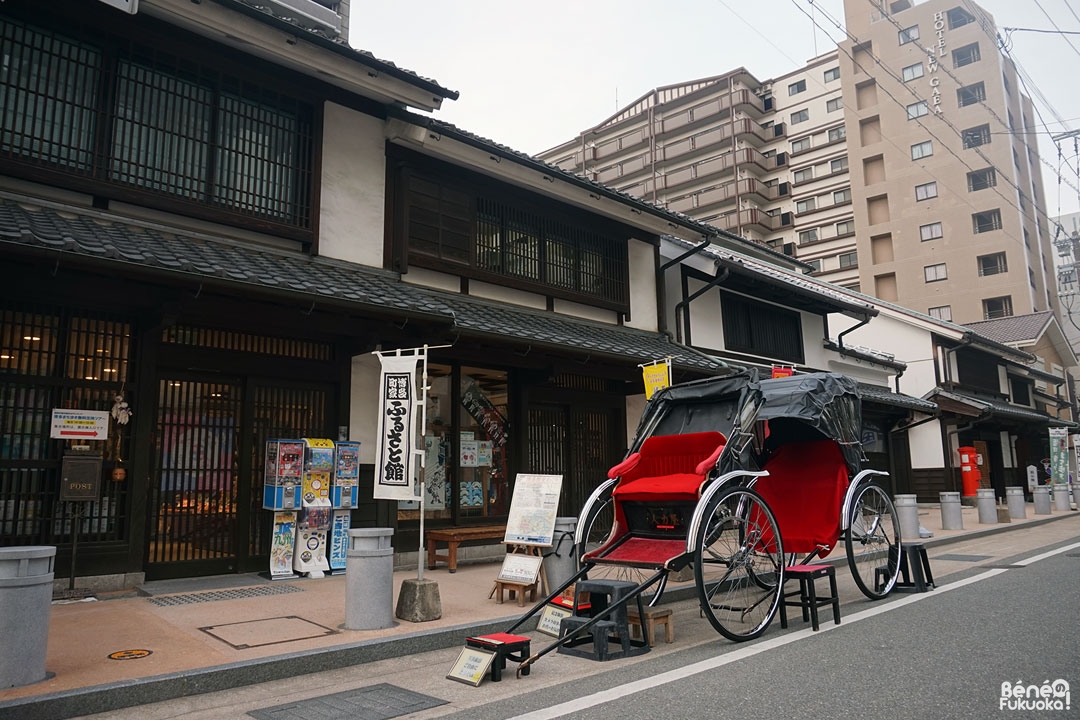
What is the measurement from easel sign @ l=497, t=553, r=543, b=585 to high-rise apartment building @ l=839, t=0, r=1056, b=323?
4036 cm

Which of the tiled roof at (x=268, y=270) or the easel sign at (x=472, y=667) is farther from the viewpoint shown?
the tiled roof at (x=268, y=270)

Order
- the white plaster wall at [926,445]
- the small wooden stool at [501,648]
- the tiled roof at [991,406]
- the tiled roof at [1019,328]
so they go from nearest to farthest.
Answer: the small wooden stool at [501,648] < the tiled roof at [991,406] < the white plaster wall at [926,445] < the tiled roof at [1019,328]

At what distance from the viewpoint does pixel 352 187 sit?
998cm

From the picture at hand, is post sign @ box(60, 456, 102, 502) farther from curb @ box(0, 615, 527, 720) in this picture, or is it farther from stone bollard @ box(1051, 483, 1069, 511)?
stone bollard @ box(1051, 483, 1069, 511)

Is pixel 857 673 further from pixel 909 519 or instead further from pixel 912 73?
pixel 912 73

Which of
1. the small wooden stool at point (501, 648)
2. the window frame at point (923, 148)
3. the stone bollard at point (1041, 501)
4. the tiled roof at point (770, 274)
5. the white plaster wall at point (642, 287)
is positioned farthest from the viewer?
the window frame at point (923, 148)

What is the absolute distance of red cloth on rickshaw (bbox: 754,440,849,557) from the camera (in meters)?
7.37

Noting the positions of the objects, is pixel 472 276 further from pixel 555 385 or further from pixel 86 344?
pixel 86 344

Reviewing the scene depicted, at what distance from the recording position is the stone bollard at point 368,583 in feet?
19.8

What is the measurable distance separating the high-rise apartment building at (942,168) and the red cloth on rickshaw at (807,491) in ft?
125

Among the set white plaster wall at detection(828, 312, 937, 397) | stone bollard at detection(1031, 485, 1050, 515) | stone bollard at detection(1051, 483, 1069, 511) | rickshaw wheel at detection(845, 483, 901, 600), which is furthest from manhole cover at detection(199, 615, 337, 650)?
white plaster wall at detection(828, 312, 937, 397)

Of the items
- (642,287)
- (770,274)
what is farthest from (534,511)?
(770,274)

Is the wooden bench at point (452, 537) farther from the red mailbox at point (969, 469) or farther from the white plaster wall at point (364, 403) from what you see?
the red mailbox at point (969, 469)

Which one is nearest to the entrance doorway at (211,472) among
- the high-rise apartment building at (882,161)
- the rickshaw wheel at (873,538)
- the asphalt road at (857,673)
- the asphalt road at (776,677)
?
the asphalt road at (776,677)
